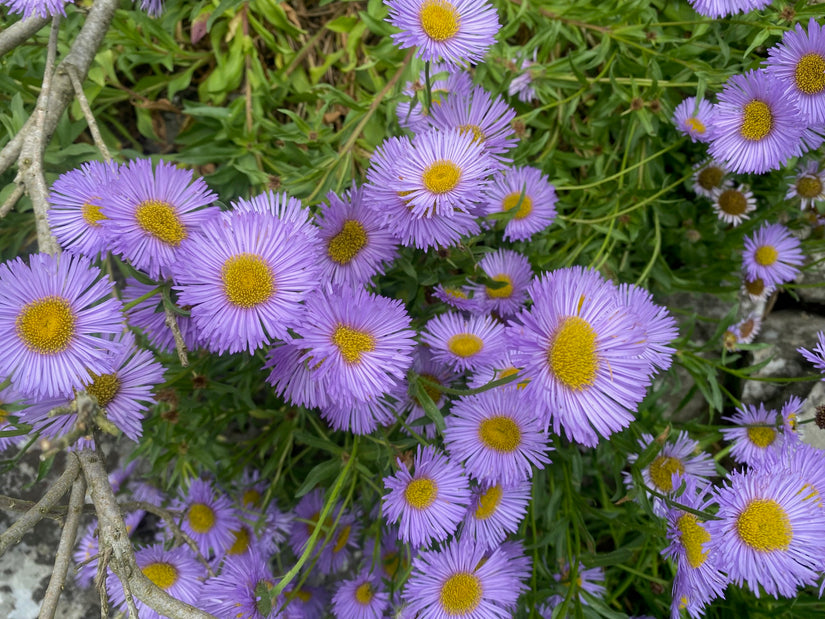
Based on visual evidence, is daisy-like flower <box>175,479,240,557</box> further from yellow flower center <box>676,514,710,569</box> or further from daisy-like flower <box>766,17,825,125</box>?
daisy-like flower <box>766,17,825,125</box>

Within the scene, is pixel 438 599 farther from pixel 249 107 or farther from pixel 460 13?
pixel 249 107

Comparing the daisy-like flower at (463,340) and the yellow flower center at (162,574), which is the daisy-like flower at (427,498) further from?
the yellow flower center at (162,574)

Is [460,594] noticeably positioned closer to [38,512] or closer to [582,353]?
[582,353]

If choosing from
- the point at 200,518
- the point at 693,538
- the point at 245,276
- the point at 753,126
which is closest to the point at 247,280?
the point at 245,276

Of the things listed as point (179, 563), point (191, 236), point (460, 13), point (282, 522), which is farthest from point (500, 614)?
point (460, 13)

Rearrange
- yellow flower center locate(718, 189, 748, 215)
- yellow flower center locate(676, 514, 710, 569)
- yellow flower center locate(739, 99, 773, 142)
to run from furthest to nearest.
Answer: yellow flower center locate(718, 189, 748, 215)
yellow flower center locate(739, 99, 773, 142)
yellow flower center locate(676, 514, 710, 569)

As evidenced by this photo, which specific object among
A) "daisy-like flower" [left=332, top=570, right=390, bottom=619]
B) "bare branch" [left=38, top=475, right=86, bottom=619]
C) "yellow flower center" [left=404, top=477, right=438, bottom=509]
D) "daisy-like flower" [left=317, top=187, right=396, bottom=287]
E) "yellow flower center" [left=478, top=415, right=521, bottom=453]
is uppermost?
"daisy-like flower" [left=317, top=187, right=396, bottom=287]

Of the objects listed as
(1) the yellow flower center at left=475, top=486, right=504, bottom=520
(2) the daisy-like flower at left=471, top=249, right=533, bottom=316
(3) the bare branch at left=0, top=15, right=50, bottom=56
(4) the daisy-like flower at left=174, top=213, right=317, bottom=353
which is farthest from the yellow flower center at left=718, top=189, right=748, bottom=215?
(3) the bare branch at left=0, top=15, right=50, bottom=56
